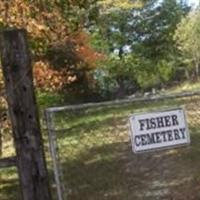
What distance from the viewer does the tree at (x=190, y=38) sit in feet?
184

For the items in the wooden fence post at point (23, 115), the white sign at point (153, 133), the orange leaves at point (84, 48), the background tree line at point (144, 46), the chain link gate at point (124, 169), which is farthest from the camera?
the background tree line at point (144, 46)

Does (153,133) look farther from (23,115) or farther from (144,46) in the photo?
(144,46)

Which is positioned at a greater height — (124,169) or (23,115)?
(23,115)

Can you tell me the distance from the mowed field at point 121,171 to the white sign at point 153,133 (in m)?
1.87

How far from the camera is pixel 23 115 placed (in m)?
6.18

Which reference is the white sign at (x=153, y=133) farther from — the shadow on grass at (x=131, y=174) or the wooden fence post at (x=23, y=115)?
the shadow on grass at (x=131, y=174)

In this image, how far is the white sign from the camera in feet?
23.3

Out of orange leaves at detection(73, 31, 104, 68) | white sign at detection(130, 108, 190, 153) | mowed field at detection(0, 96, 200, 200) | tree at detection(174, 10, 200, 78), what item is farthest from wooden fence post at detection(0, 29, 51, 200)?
tree at detection(174, 10, 200, 78)

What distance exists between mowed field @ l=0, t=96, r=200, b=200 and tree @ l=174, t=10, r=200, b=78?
138 ft

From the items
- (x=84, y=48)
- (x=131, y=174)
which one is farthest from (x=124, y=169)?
(x=84, y=48)

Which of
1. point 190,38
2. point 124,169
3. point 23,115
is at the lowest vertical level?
point 124,169

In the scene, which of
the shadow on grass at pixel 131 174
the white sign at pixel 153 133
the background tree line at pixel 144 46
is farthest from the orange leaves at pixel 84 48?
the white sign at pixel 153 133

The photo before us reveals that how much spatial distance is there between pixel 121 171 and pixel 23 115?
6169mm

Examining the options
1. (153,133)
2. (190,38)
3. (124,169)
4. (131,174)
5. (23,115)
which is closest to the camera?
(23,115)
